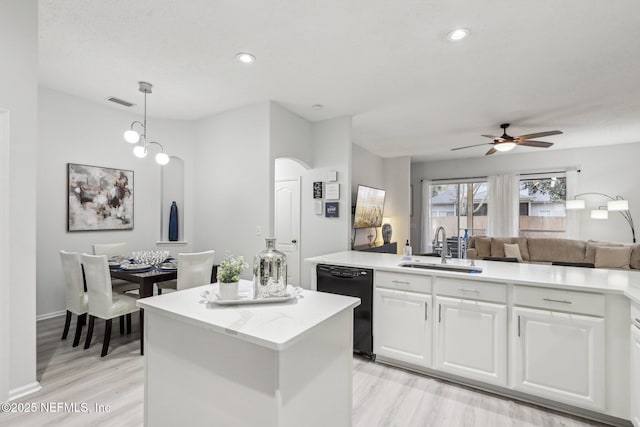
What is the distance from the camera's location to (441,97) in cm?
369

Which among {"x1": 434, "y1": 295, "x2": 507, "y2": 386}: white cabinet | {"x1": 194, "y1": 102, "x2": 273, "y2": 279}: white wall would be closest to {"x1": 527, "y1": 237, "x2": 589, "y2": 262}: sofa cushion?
{"x1": 434, "y1": 295, "x2": 507, "y2": 386}: white cabinet

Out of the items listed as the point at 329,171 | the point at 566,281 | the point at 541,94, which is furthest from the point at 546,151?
the point at 566,281

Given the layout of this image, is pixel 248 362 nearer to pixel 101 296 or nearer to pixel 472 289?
pixel 472 289

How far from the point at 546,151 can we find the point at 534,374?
6.04 metres

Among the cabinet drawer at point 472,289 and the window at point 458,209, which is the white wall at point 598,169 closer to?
the window at point 458,209

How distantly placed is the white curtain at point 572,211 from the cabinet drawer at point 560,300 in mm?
5468

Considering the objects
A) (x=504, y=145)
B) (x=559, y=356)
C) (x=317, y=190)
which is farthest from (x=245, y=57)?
(x=504, y=145)

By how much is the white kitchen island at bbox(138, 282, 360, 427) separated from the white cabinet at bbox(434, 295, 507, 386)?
3.79 feet

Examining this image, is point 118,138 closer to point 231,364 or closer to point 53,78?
point 53,78

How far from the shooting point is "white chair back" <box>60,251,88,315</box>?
2922 millimetres

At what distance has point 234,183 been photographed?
4215 mm

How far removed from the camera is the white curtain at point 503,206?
682 cm

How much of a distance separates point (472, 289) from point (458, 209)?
588 centimetres

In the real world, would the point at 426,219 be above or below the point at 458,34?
below
